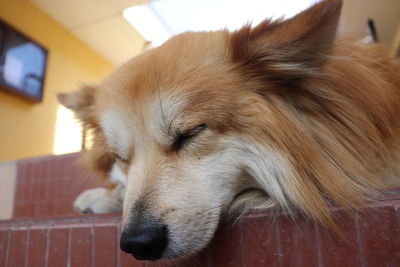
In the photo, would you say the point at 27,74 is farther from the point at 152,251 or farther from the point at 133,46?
the point at 152,251

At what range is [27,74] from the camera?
3.36 meters

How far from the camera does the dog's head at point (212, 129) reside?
0.86 metres

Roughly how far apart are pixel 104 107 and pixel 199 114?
0.41 meters

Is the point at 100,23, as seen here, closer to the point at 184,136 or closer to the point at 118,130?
the point at 118,130

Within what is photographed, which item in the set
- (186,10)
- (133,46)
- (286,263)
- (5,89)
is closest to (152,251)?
(286,263)

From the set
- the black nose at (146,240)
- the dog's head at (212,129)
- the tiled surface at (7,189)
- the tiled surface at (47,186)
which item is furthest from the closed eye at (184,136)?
the tiled surface at (7,189)

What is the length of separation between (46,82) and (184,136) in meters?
3.14

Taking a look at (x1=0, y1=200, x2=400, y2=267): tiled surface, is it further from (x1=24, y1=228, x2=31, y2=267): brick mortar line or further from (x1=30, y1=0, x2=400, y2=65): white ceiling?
(x1=30, y1=0, x2=400, y2=65): white ceiling

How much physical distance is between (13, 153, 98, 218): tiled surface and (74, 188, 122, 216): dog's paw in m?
0.63

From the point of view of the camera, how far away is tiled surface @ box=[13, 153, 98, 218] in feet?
7.41

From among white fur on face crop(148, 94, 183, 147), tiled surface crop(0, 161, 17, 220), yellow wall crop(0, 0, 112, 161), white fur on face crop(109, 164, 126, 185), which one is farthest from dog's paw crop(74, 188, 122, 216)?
yellow wall crop(0, 0, 112, 161)

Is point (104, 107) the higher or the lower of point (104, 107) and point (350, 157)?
the higher

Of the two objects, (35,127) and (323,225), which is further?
(35,127)

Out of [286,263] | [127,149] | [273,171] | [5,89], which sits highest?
[5,89]
